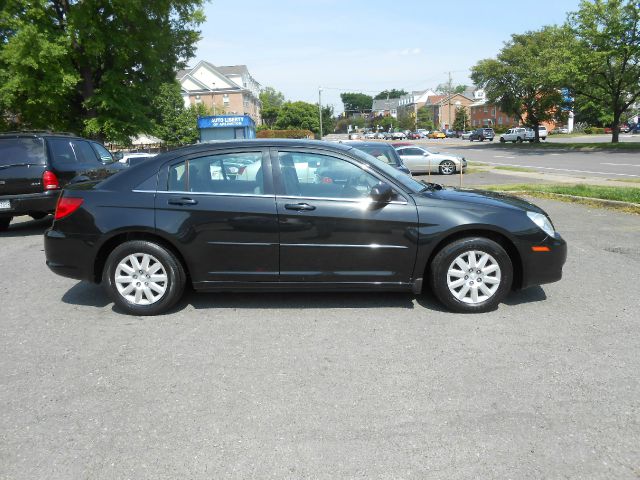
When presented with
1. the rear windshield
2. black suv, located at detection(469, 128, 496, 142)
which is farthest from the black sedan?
black suv, located at detection(469, 128, 496, 142)

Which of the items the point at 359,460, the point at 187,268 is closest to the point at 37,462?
the point at 359,460

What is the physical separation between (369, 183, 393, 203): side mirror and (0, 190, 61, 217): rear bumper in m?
6.39

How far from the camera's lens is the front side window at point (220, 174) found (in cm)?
486

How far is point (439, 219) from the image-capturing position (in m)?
4.70

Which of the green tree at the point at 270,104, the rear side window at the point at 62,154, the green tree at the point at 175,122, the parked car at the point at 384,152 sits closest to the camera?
the rear side window at the point at 62,154

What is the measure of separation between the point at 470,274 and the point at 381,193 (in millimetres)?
1092

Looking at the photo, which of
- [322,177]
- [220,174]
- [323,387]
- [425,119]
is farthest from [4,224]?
[425,119]

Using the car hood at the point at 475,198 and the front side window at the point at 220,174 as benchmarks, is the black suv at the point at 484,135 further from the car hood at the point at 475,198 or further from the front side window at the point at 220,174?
the front side window at the point at 220,174

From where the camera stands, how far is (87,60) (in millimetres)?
21859

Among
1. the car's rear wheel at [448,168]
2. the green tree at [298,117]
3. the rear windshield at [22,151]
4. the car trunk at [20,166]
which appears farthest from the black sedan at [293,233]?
the green tree at [298,117]

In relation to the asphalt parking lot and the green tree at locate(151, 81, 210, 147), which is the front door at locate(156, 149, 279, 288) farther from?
the green tree at locate(151, 81, 210, 147)

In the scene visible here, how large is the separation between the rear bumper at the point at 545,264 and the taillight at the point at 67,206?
4.21 m

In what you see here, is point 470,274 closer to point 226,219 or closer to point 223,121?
point 226,219

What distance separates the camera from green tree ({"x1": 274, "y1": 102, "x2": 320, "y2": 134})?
94000mm
